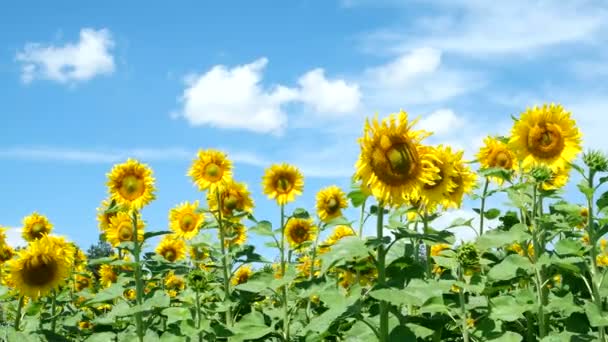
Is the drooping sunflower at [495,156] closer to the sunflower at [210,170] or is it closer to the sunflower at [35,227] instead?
the sunflower at [210,170]

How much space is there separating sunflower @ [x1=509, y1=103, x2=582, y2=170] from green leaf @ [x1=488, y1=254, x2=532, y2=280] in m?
1.35

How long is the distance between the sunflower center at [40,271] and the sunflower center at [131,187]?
0.94m

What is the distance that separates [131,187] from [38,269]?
117cm

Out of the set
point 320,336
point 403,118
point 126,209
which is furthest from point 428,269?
point 126,209

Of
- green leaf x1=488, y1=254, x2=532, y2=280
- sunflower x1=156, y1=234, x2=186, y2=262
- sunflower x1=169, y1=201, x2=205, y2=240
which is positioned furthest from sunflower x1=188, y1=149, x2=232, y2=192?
green leaf x1=488, y1=254, x2=532, y2=280

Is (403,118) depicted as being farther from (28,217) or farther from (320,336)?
(28,217)

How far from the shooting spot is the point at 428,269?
5.30 metres

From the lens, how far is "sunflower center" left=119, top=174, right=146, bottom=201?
707 centimetres

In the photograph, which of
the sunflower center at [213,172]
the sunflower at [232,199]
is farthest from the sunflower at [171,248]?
the sunflower center at [213,172]

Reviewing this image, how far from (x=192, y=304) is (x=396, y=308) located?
6.51 feet

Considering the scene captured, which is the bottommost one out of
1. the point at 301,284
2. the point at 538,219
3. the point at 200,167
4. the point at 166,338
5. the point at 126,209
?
the point at 166,338

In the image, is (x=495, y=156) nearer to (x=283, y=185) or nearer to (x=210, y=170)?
(x=283, y=185)

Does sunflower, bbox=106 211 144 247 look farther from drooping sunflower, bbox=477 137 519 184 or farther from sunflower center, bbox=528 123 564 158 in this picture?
sunflower center, bbox=528 123 564 158

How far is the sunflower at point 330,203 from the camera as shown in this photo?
853 cm
